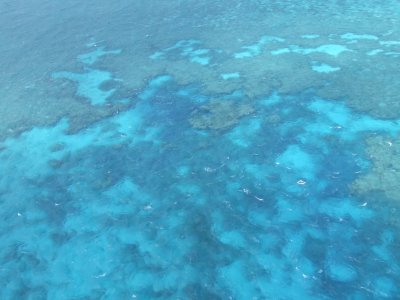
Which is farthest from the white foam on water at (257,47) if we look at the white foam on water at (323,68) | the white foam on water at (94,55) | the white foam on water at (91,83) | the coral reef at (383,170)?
the coral reef at (383,170)

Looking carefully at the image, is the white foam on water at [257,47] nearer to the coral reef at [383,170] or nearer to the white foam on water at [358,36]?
the white foam on water at [358,36]

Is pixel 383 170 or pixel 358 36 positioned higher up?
pixel 358 36

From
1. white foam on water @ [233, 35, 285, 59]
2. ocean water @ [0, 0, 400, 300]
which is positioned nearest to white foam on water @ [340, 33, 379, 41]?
ocean water @ [0, 0, 400, 300]

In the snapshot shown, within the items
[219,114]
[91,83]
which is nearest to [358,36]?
[219,114]

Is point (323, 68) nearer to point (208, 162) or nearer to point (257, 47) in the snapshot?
point (257, 47)

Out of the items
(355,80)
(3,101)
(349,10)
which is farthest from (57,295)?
(349,10)

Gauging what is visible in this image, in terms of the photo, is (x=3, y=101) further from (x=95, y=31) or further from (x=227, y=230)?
(x=227, y=230)
